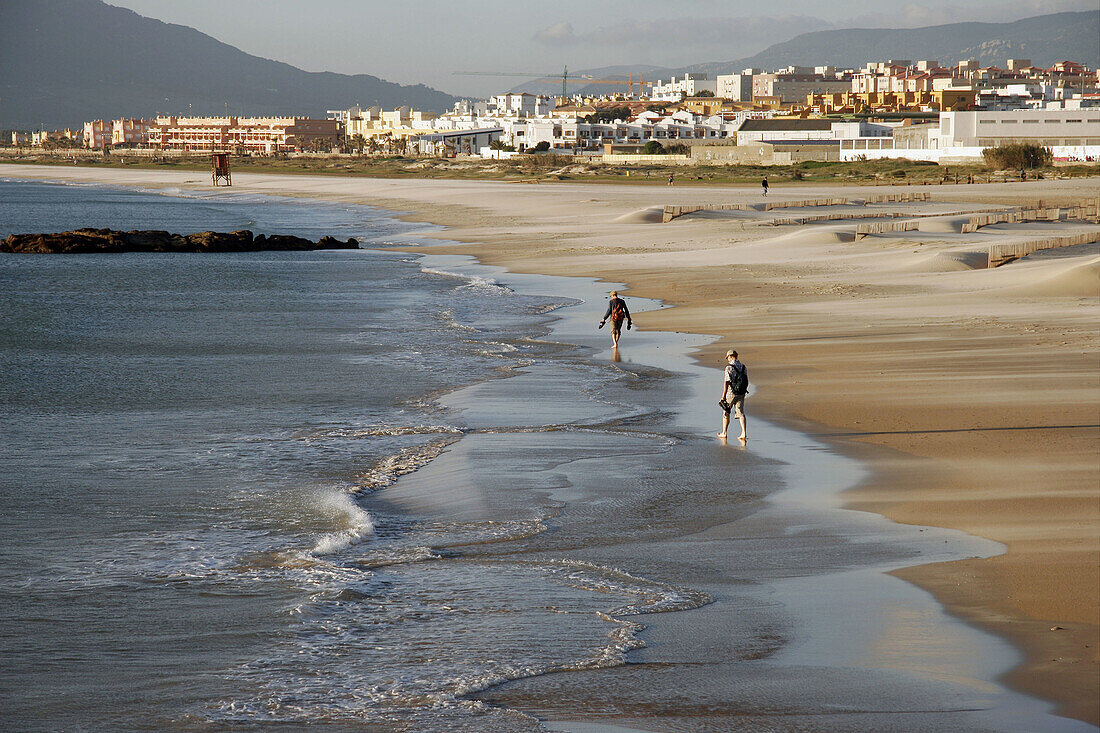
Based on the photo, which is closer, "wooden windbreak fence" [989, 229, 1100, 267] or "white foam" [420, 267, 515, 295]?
"wooden windbreak fence" [989, 229, 1100, 267]

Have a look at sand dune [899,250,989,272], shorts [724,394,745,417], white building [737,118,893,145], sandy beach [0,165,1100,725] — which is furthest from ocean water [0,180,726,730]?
white building [737,118,893,145]

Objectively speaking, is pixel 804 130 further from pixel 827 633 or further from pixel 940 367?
pixel 827 633

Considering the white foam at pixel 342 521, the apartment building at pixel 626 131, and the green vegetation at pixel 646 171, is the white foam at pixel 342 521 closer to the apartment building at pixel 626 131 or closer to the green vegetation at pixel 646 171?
the green vegetation at pixel 646 171

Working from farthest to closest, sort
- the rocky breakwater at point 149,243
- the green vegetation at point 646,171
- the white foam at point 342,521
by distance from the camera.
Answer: the green vegetation at point 646,171 < the rocky breakwater at point 149,243 < the white foam at point 342,521

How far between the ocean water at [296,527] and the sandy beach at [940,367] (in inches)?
96.8

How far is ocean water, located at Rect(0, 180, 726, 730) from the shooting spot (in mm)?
7398

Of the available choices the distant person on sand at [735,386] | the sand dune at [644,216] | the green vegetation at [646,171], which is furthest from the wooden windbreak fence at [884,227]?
the green vegetation at [646,171]

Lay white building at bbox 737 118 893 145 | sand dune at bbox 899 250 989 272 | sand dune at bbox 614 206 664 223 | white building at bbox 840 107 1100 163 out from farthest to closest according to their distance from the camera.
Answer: white building at bbox 737 118 893 145, white building at bbox 840 107 1100 163, sand dune at bbox 614 206 664 223, sand dune at bbox 899 250 989 272

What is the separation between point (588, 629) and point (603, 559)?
64.7 inches

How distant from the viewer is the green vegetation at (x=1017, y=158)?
3467 inches

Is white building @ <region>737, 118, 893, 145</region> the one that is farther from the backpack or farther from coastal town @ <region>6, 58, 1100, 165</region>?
the backpack

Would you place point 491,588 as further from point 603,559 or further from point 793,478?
point 793,478

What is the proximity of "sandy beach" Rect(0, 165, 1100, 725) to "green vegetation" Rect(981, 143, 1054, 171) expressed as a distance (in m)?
47.5

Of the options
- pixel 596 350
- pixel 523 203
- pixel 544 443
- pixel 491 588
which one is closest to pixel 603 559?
pixel 491 588
